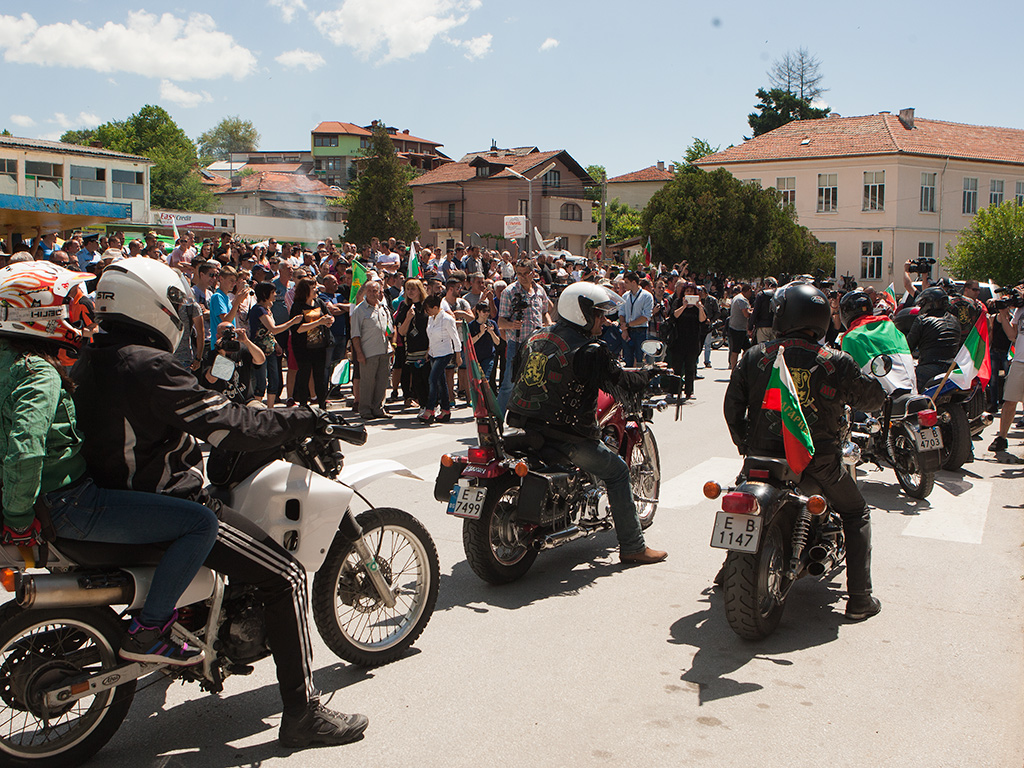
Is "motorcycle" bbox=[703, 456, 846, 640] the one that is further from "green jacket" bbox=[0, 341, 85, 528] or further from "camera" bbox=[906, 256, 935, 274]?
"camera" bbox=[906, 256, 935, 274]

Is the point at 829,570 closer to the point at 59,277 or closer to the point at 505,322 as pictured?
the point at 59,277

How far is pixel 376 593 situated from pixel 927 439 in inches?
220

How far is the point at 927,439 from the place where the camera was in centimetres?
789

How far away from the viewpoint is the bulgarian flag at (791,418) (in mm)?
4656

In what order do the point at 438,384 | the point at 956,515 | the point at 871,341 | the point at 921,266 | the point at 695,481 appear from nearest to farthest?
1. the point at 956,515
2. the point at 871,341
3. the point at 695,481
4. the point at 438,384
5. the point at 921,266

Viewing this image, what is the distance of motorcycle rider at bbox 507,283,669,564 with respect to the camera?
571 cm

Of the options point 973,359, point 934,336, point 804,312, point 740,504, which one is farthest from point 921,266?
point 740,504

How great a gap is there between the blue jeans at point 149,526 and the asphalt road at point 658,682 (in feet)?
2.39

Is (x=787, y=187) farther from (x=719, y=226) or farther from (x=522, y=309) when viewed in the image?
(x=522, y=309)

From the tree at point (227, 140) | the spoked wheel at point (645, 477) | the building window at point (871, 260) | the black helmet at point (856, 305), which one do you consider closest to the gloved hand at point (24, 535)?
the spoked wheel at point (645, 477)

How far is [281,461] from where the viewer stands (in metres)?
3.79

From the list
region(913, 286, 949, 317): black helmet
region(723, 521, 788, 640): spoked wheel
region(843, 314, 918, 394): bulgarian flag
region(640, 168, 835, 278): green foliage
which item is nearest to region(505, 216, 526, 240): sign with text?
region(640, 168, 835, 278): green foliage

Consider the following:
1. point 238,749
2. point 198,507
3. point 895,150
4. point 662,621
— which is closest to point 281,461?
point 198,507

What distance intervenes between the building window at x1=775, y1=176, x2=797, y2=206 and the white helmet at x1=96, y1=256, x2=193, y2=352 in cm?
5781
